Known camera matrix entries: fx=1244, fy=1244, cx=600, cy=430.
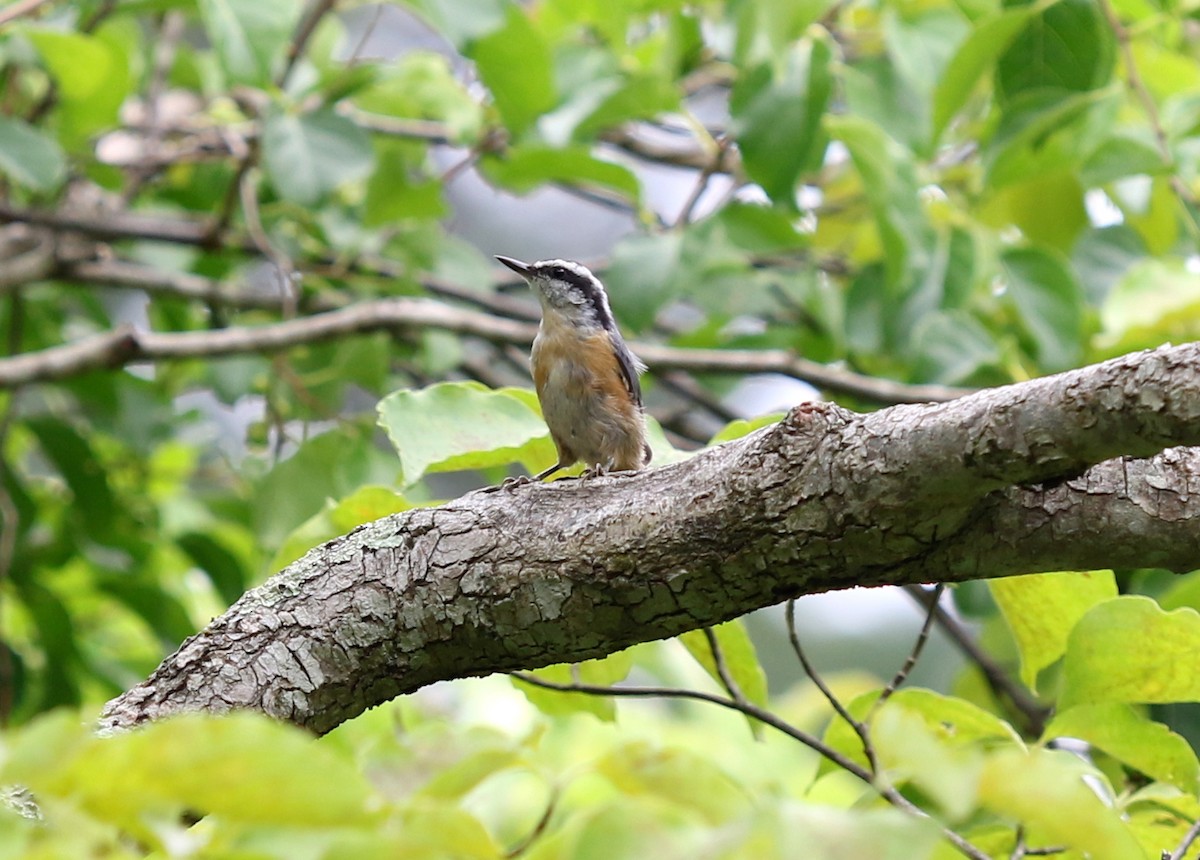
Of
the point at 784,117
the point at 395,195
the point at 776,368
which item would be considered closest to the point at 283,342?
the point at 395,195

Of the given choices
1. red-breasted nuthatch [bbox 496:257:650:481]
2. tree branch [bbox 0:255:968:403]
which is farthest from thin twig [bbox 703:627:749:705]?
tree branch [bbox 0:255:968:403]

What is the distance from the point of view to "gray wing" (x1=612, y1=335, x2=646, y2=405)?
12.0ft

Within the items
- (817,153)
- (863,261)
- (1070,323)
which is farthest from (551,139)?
(1070,323)

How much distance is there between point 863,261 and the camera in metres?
5.06

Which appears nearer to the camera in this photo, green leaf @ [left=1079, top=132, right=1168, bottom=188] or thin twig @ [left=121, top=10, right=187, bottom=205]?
green leaf @ [left=1079, top=132, right=1168, bottom=188]

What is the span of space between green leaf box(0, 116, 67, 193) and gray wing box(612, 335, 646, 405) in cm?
185

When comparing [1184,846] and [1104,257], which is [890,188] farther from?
[1184,846]

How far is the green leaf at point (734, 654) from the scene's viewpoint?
95.9 inches

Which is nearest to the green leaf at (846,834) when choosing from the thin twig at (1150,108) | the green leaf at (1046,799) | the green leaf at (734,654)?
the green leaf at (1046,799)

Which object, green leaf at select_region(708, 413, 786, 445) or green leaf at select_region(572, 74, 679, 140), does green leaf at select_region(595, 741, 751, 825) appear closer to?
green leaf at select_region(708, 413, 786, 445)

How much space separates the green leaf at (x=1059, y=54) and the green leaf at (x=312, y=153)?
77.7 inches

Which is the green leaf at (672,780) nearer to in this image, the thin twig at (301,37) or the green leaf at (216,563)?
the green leaf at (216,563)

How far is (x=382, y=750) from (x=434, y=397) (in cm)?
67

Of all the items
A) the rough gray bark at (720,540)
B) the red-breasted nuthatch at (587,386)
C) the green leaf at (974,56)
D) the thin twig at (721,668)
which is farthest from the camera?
the red-breasted nuthatch at (587,386)
